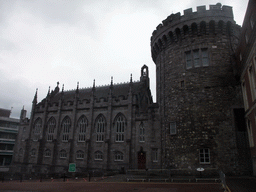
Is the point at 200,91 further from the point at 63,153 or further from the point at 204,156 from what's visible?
the point at 63,153

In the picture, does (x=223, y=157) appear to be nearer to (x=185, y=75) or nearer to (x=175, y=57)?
(x=185, y=75)

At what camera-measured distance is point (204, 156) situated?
61.1ft

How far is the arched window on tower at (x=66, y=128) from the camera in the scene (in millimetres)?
38297

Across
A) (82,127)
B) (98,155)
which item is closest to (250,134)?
(98,155)

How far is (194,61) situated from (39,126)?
35.2 meters

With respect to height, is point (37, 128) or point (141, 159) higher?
point (37, 128)

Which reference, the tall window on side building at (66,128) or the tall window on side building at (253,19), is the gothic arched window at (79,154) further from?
the tall window on side building at (253,19)

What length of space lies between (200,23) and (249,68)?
7.54 metres

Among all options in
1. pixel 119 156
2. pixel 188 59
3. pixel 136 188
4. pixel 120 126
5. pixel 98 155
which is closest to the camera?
pixel 136 188

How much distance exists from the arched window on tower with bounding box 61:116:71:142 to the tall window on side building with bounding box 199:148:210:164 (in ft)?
86.8

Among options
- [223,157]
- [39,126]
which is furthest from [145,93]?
[39,126]

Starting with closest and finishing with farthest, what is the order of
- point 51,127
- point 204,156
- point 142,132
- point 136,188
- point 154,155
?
1. point 136,188
2. point 204,156
3. point 154,155
4. point 142,132
5. point 51,127

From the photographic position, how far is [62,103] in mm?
40219

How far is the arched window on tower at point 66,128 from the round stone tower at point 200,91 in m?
21.8
